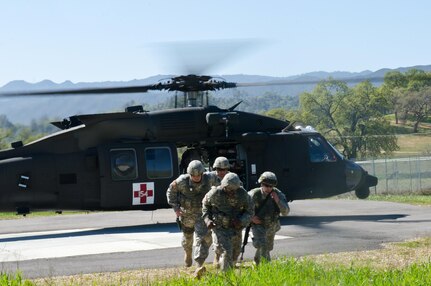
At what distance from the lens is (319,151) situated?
2180 centimetres

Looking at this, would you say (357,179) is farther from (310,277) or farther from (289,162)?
(310,277)

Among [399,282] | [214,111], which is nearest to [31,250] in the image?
[214,111]

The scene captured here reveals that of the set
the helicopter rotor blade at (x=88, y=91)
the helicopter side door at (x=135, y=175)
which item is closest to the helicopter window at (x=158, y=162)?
the helicopter side door at (x=135, y=175)

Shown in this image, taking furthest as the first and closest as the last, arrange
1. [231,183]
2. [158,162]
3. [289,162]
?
1. [289,162]
2. [158,162]
3. [231,183]

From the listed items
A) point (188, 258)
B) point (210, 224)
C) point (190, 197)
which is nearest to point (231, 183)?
point (210, 224)

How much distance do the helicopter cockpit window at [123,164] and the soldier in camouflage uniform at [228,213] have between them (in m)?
7.77

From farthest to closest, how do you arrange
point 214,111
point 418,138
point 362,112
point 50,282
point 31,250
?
point 418,138 → point 362,112 → point 214,111 → point 31,250 → point 50,282

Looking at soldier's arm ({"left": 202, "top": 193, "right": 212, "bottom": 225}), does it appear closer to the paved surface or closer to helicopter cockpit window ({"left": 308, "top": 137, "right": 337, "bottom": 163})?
the paved surface

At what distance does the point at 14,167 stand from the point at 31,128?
4642 cm

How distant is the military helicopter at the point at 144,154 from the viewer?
19.3 metres

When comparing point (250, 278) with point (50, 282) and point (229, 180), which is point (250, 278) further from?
point (50, 282)

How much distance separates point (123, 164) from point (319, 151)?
5.70 meters

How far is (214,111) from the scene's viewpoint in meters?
20.7

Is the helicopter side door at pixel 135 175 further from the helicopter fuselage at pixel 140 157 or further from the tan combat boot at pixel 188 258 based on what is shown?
the tan combat boot at pixel 188 258
